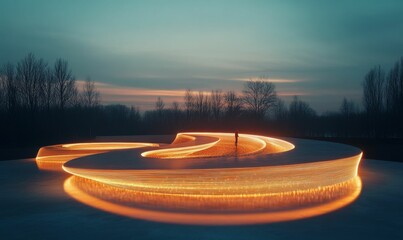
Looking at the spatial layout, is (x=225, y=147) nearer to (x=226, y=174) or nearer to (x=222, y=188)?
(x=222, y=188)

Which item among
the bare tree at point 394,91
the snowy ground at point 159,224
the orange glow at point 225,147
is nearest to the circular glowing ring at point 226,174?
the snowy ground at point 159,224

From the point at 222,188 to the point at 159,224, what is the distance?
7.42ft

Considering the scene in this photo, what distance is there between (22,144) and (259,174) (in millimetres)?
19015

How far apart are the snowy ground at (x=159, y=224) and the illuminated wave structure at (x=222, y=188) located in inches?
12.0

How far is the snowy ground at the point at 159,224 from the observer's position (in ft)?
16.7

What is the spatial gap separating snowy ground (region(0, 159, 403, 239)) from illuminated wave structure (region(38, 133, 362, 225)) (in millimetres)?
306

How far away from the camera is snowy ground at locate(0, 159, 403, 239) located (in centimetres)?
508

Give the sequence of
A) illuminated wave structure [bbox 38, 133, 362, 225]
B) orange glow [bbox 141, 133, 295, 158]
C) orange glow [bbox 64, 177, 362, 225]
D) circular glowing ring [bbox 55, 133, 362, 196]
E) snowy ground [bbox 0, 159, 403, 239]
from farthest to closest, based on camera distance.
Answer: orange glow [bbox 141, 133, 295, 158] < circular glowing ring [bbox 55, 133, 362, 196] < illuminated wave structure [bbox 38, 133, 362, 225] < orange glow [bbox 64, 177, 362, 225] < snowy ground [bbox 0, 159, 403, 239]

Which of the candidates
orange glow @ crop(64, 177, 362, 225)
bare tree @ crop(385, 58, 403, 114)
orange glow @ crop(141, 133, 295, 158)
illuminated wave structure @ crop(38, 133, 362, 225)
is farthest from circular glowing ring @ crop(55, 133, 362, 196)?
bare tree @ crop(385, 58, 403, 114)

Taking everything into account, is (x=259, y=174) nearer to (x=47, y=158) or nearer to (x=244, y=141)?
(x=244, y=141)

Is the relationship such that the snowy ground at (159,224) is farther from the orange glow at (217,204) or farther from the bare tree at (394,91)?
the bare tree at (394,91)

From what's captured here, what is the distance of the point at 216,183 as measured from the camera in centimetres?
747

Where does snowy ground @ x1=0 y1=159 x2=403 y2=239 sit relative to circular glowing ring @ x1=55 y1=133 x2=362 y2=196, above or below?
below

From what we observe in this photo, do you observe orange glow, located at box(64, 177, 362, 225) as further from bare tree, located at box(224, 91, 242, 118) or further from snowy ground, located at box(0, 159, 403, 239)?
bare tree, located at box(224, 91, 242, 118)
